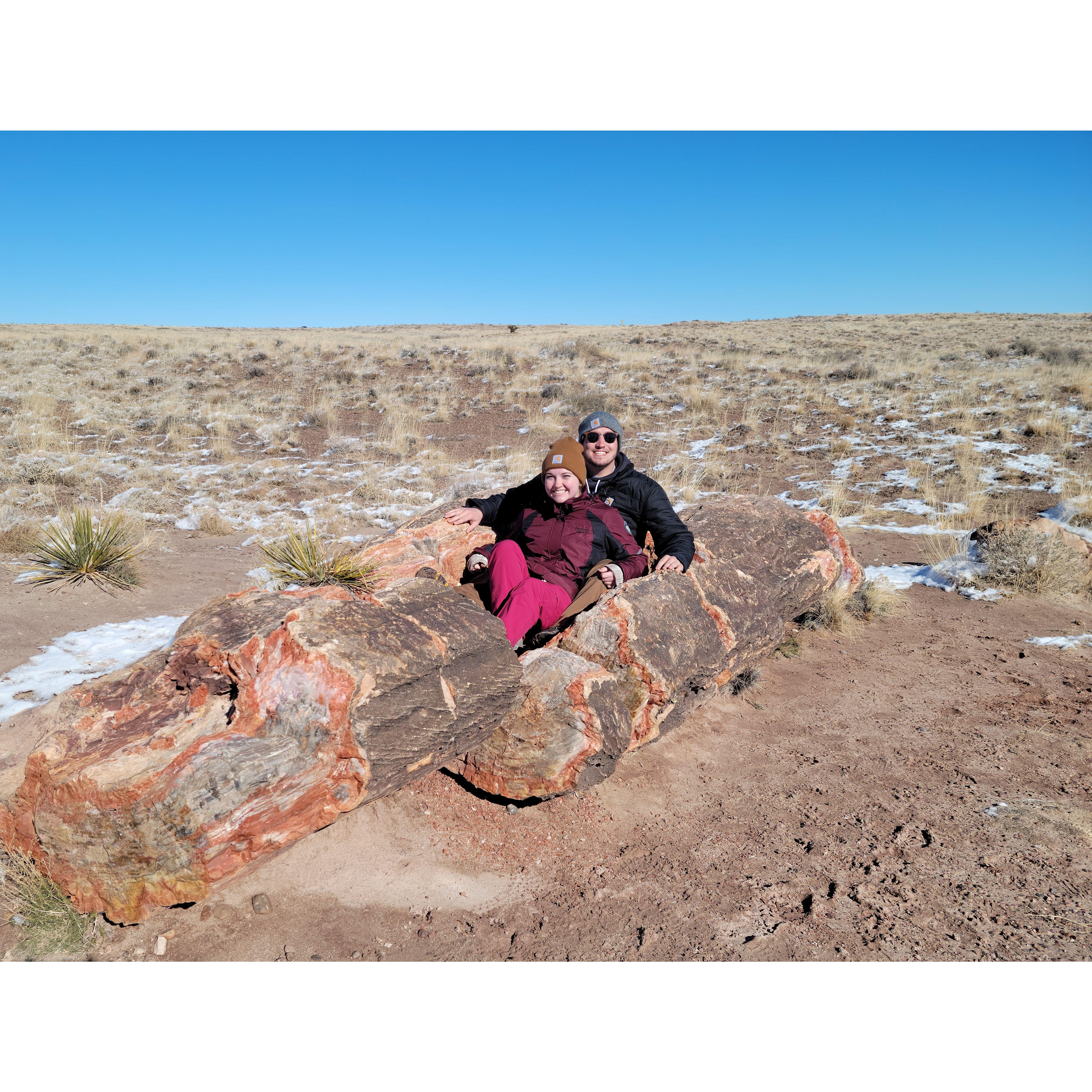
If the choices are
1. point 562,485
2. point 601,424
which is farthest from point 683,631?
point 601,424

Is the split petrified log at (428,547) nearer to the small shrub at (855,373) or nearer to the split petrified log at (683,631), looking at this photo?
the split petrified log at (683,631)

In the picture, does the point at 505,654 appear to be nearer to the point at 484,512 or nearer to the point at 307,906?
the point at 307,906

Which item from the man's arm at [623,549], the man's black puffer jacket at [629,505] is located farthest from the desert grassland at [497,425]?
the man's arm at [623,549]

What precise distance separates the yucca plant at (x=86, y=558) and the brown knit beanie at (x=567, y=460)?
4.88 metres

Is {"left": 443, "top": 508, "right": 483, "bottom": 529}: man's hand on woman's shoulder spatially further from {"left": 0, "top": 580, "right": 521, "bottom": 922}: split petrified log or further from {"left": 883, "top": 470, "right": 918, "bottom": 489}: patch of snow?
{"left": 883, "top": 470, "right": 918, "bottom": 489}: patch of snow

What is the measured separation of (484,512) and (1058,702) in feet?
14.1

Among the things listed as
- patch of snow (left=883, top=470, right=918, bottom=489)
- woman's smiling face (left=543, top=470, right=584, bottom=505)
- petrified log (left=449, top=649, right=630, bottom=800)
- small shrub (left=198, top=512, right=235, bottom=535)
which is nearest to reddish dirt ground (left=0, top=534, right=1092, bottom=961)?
petrified log (left=449, top=649, right=630, bottom=800)

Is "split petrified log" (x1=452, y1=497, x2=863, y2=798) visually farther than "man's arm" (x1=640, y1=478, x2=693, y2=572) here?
No

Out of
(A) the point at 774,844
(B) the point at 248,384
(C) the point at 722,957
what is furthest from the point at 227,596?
(B) the point at 248,384

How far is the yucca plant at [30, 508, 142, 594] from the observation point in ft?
21.5

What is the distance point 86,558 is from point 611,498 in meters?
5.27

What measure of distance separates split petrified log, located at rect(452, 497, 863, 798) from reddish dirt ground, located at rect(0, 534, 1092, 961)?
352 millimetres

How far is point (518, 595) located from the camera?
12.7 feet

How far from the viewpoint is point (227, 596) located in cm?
325
